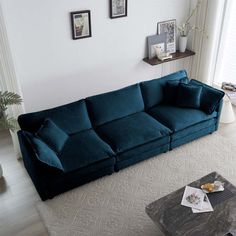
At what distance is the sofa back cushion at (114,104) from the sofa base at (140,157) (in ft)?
2.08

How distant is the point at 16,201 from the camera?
11.8ft

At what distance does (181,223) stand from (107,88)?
2.78m

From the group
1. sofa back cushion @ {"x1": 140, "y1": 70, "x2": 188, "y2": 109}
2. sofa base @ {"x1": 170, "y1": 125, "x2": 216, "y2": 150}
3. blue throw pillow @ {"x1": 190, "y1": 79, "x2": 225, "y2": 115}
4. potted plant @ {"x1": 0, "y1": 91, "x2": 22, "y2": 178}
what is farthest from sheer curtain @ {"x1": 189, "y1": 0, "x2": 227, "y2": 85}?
potted plant @ {"x1": 0, "y1": 91, "x2": 22, "y2": 178}

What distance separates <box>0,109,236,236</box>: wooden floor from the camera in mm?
3262

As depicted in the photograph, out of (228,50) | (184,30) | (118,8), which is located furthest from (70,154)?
(228,50)

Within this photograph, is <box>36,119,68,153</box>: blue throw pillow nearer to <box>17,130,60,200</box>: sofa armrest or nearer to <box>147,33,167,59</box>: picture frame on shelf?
<box>17,130,60,200</box>: sofa armrest

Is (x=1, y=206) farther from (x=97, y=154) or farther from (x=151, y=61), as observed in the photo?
(x=151, y=61)

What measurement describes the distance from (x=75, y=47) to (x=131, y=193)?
220cm

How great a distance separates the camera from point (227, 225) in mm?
2773

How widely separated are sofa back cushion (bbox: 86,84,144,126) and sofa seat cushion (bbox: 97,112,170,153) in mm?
87

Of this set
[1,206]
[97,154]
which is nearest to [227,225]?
[97,154]

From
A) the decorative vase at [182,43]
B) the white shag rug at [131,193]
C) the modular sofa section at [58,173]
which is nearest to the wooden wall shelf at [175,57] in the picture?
the decorative vase at [182,43]

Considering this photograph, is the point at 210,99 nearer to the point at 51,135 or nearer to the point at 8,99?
the point at 51,135

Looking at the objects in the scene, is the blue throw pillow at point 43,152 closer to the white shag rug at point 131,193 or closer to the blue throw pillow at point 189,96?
the white shag rug at point 131,193
